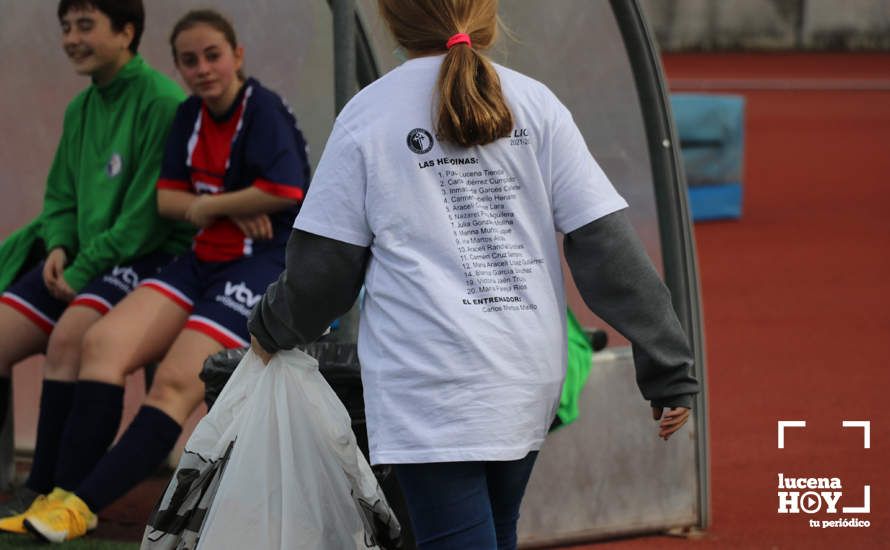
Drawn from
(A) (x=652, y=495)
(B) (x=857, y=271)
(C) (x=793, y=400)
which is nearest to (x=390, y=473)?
(A) (x=652, y=495)

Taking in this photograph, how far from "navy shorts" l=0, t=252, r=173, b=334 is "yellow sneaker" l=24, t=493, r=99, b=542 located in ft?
2.17

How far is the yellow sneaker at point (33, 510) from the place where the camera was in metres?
4.28

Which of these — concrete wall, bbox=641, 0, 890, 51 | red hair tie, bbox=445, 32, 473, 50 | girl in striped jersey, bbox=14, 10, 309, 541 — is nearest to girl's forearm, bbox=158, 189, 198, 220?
girl in striped jersey, bbox=14, 10, 309, 541

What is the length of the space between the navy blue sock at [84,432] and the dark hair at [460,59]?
2045 mm

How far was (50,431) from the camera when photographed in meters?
4.57

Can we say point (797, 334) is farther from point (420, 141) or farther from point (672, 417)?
point (420, 141)

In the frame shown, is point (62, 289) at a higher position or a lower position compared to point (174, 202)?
lower

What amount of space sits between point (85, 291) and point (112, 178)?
37 cm

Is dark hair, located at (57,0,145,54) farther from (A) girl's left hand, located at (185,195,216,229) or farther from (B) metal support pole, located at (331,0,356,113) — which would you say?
(B) metal support pole, located at (331,0,356,113)

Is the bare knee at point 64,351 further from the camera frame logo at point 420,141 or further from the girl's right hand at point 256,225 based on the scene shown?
the camera frame logo at point 420,141

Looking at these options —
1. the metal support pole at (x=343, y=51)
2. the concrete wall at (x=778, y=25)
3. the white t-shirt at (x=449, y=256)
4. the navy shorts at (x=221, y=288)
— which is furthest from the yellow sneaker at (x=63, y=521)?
the concrete wall at (x=778, y=25)

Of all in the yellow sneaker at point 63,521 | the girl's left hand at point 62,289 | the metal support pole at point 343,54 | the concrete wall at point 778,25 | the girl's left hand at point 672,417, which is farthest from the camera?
the concrete wall at point 778,25

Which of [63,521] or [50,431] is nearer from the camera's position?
[63,521]

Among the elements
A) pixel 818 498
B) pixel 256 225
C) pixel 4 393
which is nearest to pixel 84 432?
pixel 4 393
